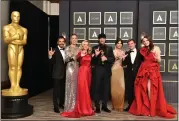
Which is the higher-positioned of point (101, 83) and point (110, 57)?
point (110, 57)

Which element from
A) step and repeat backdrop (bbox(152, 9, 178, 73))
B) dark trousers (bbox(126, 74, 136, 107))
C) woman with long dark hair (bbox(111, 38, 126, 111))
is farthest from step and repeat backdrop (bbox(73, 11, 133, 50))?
dark trousers (bbox(126, 74, 136, 107))

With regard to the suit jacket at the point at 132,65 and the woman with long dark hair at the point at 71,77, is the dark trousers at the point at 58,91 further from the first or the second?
the suit jacket at the point at 132,65

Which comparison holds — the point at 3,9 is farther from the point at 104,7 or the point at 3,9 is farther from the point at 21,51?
the point at 104,7

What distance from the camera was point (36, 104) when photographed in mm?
5348

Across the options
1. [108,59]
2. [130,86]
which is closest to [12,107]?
[108,59]

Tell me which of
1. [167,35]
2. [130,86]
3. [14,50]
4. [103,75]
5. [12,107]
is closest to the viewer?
[12,107]

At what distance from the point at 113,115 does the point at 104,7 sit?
2.69 metres

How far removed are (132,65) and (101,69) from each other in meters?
0.59

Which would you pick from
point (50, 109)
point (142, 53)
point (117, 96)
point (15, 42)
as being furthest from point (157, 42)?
point (15, 42)

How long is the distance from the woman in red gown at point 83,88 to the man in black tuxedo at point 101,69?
0.48ft

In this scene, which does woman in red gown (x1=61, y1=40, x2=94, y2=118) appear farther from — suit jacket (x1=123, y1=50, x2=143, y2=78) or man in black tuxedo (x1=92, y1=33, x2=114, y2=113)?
suit jacket (x1=123, y1=50, x2=143, y2=78)

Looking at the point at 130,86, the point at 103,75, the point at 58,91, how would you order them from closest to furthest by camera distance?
the point at 103,75 < the point at 58,91 < the point at 130,86

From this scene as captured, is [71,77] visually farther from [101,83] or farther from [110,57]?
[110,57]

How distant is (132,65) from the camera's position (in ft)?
14.9
